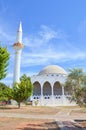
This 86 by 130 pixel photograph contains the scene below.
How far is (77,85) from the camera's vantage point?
18.3 metres

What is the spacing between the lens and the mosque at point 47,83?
177 ft

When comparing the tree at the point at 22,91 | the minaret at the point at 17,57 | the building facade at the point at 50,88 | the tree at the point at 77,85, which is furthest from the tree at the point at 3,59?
the building facade at the point at 50,88

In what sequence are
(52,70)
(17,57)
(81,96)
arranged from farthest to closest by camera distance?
1. (52,70)
2. (17,57)
3. (81,96)

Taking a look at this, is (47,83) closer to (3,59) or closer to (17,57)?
(17,57)

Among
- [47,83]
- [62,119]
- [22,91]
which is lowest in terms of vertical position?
[62,119]

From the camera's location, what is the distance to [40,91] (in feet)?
224

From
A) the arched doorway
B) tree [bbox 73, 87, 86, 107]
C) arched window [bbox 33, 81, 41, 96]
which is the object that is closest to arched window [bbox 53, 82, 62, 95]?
the arched doorway

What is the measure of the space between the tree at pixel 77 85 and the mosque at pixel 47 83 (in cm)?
3084

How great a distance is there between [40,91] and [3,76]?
51654 millimetres

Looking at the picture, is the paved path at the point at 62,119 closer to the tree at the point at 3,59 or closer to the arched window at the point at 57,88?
the tree at the point at 3,59

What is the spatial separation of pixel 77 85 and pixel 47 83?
49.2 metres

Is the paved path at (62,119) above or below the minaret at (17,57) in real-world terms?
below

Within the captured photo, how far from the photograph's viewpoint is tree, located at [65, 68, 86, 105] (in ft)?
58.9

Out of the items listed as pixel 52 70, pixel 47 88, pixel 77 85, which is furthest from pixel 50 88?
pixel 77 85
